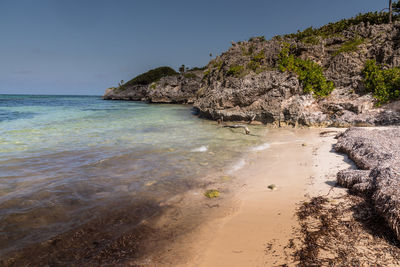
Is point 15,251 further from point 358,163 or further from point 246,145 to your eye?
point 246,145

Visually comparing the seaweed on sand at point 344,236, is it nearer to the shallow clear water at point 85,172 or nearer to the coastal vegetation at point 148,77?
the shallow clear water at point 85,172

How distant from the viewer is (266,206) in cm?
488

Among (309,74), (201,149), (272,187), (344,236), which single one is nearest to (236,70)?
(309,74)

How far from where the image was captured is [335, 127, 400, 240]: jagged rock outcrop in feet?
11.7

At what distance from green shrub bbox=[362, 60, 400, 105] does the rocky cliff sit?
1.24ft

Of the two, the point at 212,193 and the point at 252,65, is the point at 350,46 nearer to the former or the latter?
the point at 252,65

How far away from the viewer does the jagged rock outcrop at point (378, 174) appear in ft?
11.7

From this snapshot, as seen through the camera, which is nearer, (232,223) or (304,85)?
(232,223)

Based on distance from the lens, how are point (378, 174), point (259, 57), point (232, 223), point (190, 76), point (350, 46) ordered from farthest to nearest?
point (190, 76) → point (259, 57) → point (350, 46) → point (378, 174) → point (232, 223)

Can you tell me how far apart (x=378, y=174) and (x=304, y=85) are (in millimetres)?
14196

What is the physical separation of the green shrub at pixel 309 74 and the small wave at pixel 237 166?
11725 mm

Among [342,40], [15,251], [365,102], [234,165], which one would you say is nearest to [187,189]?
[234,165]

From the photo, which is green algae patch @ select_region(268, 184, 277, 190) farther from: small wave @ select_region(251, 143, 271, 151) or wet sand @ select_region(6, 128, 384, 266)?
small wave @ select_region(251, 143, 271, 151)

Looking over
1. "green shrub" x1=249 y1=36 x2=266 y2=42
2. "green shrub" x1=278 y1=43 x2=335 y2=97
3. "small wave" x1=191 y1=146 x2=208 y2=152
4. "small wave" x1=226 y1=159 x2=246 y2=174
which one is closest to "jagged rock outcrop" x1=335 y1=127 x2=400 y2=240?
"small wave" x1=226 y1=159 x2=246 y2=174
